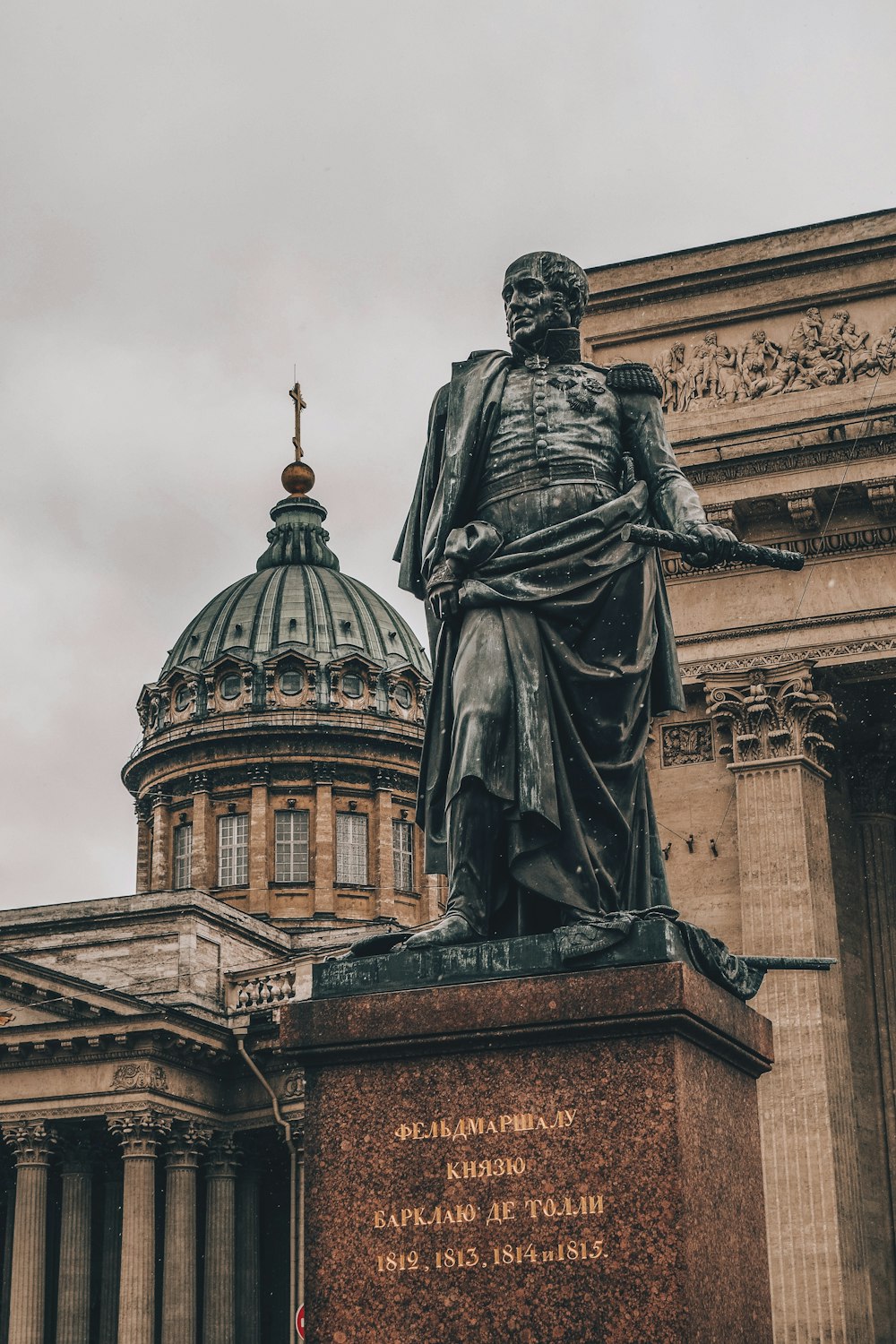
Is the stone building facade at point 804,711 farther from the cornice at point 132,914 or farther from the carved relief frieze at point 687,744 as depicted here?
the cornice at point 132,914

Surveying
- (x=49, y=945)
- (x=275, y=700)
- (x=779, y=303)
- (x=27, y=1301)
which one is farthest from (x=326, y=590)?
(x=779, y=303)

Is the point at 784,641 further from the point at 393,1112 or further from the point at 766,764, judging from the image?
the point at 393,1112

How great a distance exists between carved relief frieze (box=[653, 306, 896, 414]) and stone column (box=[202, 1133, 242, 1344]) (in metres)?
34.2

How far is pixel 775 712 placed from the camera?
2311 cm

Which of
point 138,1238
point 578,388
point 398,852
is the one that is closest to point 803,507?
point 578,388

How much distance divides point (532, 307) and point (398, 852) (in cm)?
6775

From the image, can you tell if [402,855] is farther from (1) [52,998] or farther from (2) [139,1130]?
(1) [52,998]

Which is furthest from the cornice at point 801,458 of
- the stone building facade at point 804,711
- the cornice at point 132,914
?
the cornice at point 132,914

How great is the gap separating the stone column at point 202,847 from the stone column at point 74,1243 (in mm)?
21085

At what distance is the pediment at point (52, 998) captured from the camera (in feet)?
169

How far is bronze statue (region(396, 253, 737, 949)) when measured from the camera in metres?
7.80

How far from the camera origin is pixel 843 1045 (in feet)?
72.9

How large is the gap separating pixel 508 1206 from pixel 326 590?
79.0 metres

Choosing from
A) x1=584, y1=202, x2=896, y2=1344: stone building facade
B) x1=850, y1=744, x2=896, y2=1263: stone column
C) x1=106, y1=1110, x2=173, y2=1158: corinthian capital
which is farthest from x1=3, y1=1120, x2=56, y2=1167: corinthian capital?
x1=850, y1=744, x2=896, y2=1263: stone column
